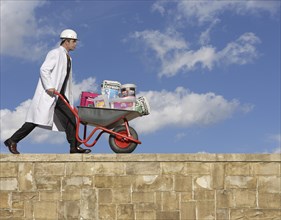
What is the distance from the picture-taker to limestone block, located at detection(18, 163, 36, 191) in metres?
8.03

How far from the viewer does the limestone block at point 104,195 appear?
7848 millimetres

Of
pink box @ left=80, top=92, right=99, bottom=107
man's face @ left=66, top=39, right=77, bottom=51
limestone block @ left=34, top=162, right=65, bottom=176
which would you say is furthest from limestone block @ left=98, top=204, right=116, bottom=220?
man's face @ left=66, top=39, right=77, bottom=51

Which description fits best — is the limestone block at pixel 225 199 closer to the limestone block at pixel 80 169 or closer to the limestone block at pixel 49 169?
the limestone block at pixel 80 169

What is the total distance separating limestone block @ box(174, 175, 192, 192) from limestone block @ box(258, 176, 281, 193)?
1100mm

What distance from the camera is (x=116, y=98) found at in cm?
835

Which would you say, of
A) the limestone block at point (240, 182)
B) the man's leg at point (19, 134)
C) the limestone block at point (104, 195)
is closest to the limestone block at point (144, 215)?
the limestone block at point (104, 195)

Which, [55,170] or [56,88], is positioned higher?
[56,88]

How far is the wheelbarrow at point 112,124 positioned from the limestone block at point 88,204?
0.85m

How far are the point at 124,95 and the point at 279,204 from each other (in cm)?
301

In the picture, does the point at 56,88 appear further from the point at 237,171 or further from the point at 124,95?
the point at 237,171

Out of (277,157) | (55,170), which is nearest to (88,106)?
(55,170)

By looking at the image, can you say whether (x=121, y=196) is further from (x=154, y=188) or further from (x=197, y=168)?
(x=197, y=168)

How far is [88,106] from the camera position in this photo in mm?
8250

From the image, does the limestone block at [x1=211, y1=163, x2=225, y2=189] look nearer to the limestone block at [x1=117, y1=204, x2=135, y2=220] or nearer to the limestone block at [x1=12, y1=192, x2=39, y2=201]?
the limestone block at [x1=117, y1=204, x2=135, y2=220]
